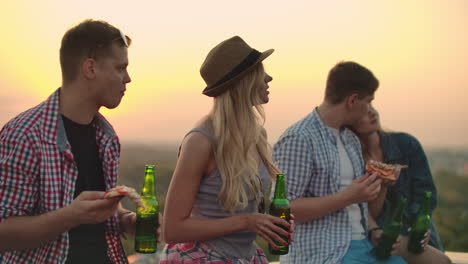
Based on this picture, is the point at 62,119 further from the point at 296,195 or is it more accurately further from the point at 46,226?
the point at 296,195

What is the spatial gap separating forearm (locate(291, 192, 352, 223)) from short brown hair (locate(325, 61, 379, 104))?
0.67 meters

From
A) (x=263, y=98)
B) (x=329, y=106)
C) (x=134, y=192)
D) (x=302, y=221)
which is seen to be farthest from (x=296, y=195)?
(x=134, y=192)

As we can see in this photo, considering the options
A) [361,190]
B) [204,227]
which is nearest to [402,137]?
[361,190]

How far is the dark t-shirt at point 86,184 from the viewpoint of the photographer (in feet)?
8.06

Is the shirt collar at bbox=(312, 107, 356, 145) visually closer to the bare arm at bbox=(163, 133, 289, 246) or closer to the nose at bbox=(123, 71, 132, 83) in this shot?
the bare arm at bbox=(163, 133, 289, 246)

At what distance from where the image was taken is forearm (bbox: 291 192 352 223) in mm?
3670

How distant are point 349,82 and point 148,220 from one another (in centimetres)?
186

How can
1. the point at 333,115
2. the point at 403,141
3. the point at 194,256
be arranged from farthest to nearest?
the point at 403,141
the point at 333,115
the point at 194,256

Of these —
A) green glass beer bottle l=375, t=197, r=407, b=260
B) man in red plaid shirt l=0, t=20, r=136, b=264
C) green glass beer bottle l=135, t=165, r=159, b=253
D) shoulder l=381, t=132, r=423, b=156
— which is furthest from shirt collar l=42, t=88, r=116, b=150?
shoulder l=381, t=132, r=423, b=156

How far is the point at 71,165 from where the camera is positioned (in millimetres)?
2414

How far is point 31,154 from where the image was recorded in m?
2.27

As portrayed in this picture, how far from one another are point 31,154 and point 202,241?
35.8 inches

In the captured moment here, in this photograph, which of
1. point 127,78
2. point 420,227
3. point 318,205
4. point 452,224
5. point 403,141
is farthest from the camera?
point 452,224

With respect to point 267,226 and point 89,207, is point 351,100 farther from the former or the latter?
point 89,207
